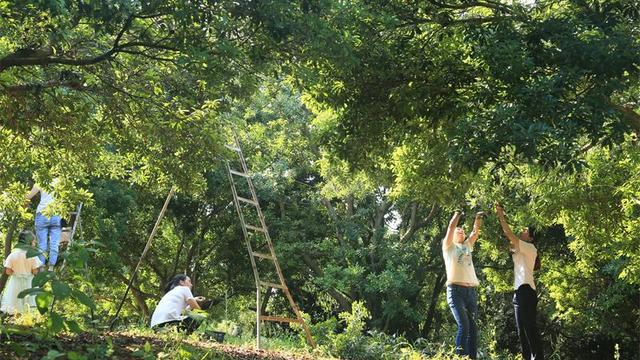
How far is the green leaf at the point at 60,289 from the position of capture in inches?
163

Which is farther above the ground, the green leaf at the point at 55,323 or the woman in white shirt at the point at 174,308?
the woman in white shirt at the point at 174,308

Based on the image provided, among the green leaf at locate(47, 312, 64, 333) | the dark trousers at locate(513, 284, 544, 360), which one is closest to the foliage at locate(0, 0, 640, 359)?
the green leaf at locate(47, 312, 64, 333)

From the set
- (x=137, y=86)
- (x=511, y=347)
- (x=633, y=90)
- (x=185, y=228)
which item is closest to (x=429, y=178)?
(x=633, y=90)

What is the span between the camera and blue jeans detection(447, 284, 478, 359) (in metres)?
8.92

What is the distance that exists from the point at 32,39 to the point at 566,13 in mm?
5168

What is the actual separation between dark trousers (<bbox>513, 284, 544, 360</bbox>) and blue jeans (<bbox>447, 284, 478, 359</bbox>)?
512mm

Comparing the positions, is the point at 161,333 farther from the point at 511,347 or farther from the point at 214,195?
the point at 214,195

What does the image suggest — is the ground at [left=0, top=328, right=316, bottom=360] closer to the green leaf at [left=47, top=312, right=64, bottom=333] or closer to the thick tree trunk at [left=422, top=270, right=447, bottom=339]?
the green leaf at [left=47, top=312, right=64, bottom=333]

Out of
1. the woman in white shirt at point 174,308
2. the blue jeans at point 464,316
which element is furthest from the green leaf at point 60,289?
the blue jeans at point 464,316

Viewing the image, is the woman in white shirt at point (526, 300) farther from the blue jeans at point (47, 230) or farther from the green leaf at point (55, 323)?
the blue jeans at point (47, 230)

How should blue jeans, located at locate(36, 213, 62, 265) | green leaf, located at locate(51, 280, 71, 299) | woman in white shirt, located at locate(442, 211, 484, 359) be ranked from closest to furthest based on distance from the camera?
green leaf, located at locate(51, 280, 71, 299), woman in white shirt, located at locate(442, 211, 484, 359), blue jeans, located at locate(36, 213, 62, 265)

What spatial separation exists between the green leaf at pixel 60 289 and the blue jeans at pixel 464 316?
565cm

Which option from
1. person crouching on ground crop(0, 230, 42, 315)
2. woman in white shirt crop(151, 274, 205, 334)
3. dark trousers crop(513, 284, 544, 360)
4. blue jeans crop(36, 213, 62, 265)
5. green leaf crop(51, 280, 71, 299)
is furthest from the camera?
blue jeans crop(36, 213, 62, 265)

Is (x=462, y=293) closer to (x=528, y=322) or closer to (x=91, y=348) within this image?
(x=528, y=322)
